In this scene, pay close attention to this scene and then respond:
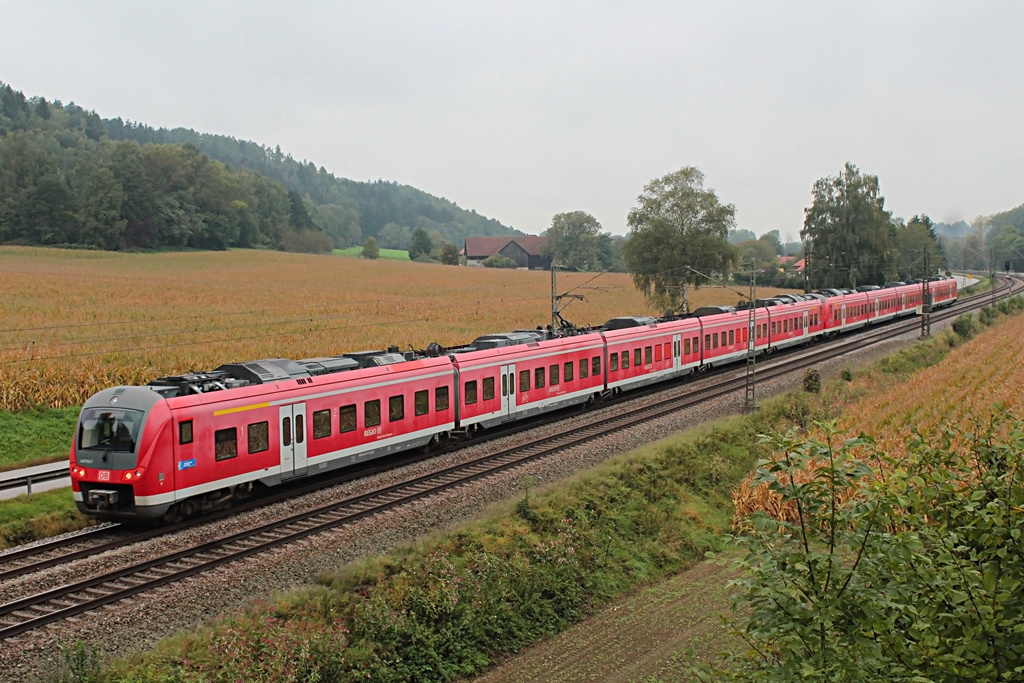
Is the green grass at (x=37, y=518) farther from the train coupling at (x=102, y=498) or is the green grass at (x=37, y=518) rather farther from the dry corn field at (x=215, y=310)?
the dry corn field at (x=215, y=310)

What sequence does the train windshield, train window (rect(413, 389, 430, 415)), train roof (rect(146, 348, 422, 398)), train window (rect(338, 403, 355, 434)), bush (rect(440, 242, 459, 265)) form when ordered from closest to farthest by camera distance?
the train windshield, train roof (rect(146, 348, 422, 398)), train window (rect(338, 403, 355, 434)), train window (rect(413, 389, 430, 415)), bush (rect(440, 242, 459, 265))

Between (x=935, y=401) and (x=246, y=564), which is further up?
(x=935, y=401)

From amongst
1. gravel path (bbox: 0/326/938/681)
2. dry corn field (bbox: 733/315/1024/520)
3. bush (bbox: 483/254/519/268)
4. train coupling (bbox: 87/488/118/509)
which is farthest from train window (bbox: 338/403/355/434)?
bush (bbox: 483/254/519/268)

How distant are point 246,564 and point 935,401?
2278 centimetres

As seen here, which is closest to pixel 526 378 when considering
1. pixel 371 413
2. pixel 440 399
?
pixel 440 399

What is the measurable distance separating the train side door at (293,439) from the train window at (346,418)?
1.20 metres

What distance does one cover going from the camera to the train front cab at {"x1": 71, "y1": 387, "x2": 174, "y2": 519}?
1641 centimetres

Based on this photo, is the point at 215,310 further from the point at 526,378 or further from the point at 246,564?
the point at 246,564

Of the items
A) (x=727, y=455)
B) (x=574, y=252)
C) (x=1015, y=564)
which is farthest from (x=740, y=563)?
(x=574, y=252)

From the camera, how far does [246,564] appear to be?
596 inches

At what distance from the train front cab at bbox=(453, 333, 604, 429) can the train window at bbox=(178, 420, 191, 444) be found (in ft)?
29.9

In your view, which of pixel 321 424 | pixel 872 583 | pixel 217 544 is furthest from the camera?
pixel 321 424

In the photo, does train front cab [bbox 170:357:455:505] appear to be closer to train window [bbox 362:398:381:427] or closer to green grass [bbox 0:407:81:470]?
train window [bbox 362:398:381:427]

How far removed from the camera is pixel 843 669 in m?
6.03
